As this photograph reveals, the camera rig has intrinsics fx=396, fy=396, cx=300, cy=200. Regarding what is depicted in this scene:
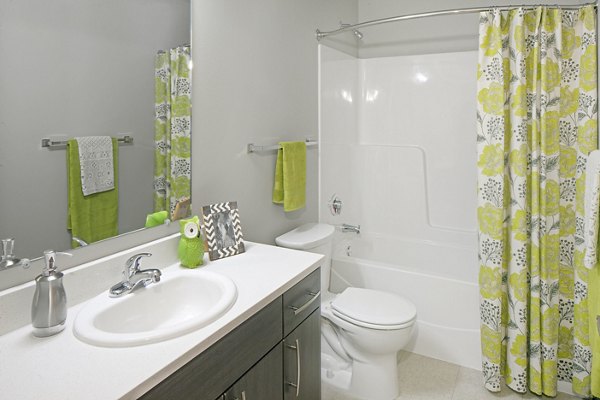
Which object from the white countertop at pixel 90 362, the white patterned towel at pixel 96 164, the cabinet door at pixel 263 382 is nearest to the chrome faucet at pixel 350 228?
the cabinet door at pixel 263 382

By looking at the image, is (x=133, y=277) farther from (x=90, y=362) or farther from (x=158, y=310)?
(x=90, y=362)

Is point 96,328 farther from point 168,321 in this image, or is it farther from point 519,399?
point 519,399

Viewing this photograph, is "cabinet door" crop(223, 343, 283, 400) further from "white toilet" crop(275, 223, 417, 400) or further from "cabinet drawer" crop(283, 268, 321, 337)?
"white toilet" crop(275, 223, 417, 400)

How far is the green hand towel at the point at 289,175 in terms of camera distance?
7.10ft

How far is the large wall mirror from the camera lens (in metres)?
1.07

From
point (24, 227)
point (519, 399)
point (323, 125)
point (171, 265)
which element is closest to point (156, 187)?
point (171, 265)

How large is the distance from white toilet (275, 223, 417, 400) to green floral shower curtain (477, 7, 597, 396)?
1.75 ft

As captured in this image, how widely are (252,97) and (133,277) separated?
1.11 metres

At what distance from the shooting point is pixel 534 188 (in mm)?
2053

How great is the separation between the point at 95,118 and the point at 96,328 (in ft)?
2.14

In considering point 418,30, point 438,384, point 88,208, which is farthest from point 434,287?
point 88,208

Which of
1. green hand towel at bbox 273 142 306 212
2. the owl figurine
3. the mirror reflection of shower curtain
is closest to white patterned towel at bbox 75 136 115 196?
the mirror reflection of shower curtain

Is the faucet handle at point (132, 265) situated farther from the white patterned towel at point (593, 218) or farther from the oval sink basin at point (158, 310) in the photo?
the white patterned towel at point (593, 218)

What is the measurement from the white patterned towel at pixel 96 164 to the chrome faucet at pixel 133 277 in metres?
0.26
